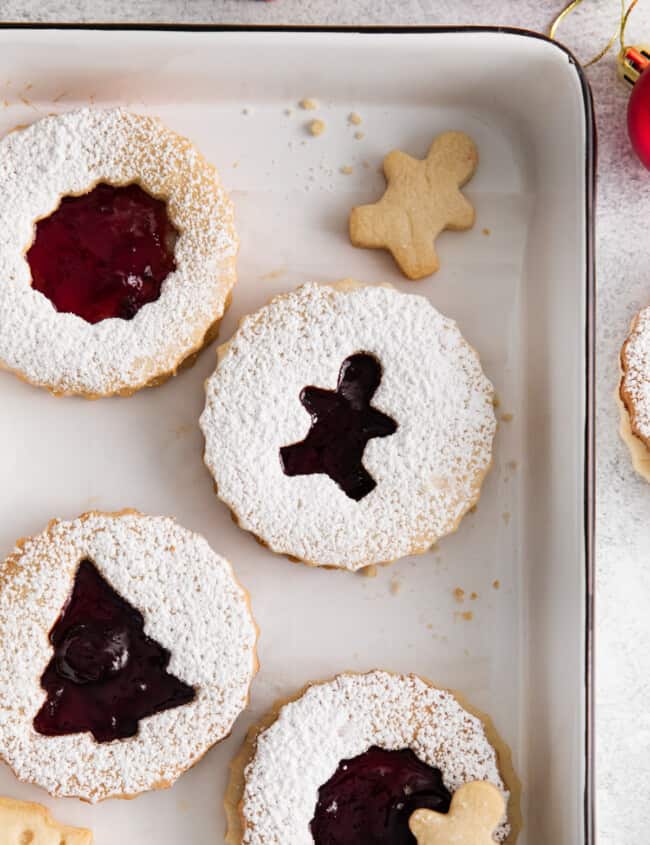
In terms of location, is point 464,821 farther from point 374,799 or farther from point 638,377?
point 638,377

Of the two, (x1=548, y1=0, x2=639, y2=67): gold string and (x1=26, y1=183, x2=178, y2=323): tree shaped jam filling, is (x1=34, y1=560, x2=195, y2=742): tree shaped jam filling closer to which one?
(x1=26, y1=183, x2=178, y2=323): tree shaped jam filling

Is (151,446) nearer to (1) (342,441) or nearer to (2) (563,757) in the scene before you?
(1) (342,441)

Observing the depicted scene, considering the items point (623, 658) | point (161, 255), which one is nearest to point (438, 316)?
point (161, 255)

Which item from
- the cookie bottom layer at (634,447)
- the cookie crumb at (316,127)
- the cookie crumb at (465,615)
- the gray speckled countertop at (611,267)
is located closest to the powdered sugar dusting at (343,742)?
the cookie crumb at (465,615)

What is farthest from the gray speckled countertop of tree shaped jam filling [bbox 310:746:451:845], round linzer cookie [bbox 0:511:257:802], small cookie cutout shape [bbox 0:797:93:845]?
small cookie cutout shape [bbox 0:797:93:845]

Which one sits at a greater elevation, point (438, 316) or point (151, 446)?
point (438, 316)

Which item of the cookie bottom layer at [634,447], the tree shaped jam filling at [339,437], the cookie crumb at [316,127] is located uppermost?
the cookie crumb at [316,127]

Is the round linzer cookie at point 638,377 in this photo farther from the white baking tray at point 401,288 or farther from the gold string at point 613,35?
the gold string at point 613,35
